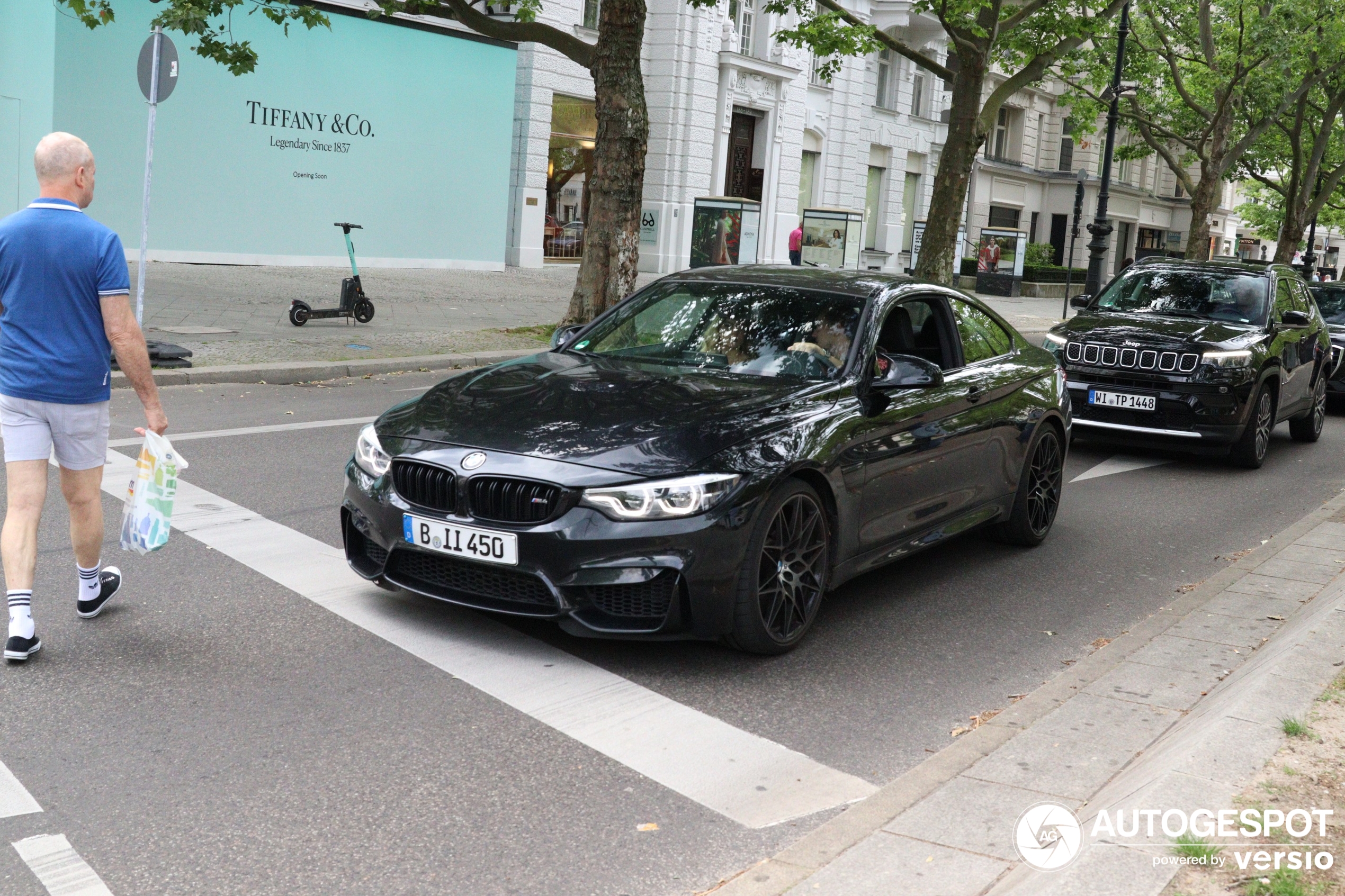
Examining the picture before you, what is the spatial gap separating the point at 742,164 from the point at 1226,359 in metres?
27.7

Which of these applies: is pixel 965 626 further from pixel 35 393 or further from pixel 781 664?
pixel 35 393

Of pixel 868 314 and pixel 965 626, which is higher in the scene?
pixel 868 314

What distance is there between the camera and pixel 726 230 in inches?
1044

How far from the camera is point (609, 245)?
54.2 feet

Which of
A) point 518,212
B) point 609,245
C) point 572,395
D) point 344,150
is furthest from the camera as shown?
point 518,212

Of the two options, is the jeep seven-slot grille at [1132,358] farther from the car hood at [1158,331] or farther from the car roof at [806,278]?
the car roof at [806,278]

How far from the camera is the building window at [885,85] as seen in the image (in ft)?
142

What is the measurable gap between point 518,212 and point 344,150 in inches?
215

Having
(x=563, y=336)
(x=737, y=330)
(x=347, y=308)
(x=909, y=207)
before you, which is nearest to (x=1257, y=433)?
(x=737, y=330)

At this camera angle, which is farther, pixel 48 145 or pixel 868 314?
pixel 868 314

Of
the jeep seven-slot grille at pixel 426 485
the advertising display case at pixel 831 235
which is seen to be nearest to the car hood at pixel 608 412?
the jeep seven-slot grille at pixel 426 485

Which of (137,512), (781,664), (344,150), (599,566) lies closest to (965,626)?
(781,664)

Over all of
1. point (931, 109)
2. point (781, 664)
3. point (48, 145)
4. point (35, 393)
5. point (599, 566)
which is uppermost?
point (931, 109)

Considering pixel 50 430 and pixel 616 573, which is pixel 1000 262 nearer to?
pixel 616 573
